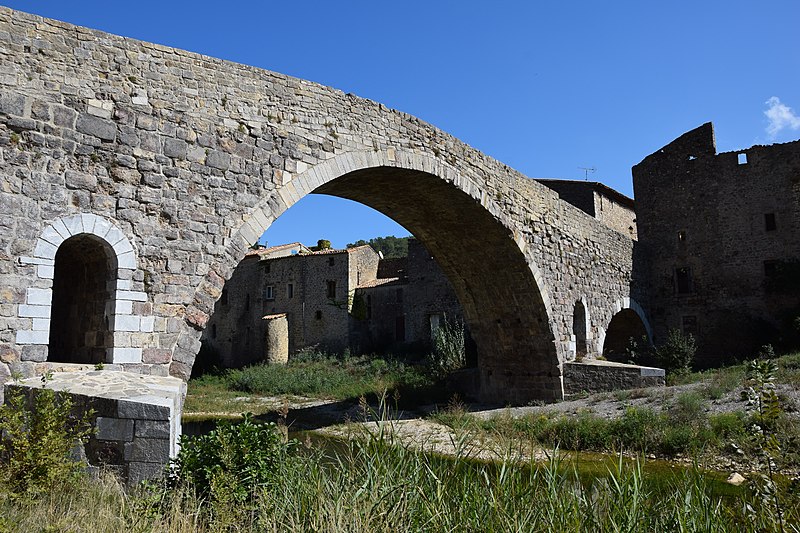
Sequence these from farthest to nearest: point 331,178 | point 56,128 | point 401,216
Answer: point 401,216 → point 331,178 → point 56,128

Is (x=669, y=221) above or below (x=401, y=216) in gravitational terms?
above

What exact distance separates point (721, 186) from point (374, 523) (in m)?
19.6

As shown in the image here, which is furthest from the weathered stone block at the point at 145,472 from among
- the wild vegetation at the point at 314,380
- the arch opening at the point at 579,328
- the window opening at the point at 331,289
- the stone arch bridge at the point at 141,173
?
the window opening at the point at 331,289

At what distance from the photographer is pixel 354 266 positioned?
26.5 metres

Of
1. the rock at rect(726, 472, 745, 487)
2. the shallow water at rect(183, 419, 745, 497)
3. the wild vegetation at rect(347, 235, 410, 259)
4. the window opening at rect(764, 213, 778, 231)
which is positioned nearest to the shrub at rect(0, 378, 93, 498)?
the shallow water at rect(183, 419, 745, 497)

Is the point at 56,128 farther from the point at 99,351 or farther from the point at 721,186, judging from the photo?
the point at 721,186

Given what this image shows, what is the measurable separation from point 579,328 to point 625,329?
5.73 meters

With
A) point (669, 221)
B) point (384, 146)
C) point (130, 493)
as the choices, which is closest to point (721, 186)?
point (669, 221)

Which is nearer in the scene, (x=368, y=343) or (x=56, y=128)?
(x=56, y=128)

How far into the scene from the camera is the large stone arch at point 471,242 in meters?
9.16

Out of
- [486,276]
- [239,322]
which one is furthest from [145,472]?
[239,322]

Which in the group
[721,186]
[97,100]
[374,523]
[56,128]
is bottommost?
[374,523]

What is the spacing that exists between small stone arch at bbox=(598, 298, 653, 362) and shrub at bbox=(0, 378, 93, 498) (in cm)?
1622

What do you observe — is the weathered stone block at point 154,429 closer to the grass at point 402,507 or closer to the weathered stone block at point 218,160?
the grass at point 402,507
